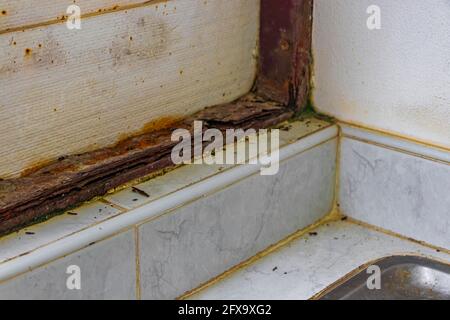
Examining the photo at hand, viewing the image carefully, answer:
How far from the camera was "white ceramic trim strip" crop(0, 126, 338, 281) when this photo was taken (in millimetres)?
895

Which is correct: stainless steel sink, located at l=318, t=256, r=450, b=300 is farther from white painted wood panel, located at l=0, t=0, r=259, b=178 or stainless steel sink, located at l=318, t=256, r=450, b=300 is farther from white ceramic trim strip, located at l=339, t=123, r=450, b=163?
white painted wood panel, located at l=0, t=0, r=259, b=178

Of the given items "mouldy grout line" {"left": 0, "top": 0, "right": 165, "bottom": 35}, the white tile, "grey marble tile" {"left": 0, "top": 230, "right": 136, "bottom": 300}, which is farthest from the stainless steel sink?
"mouldy grout line" {"left": 0, "top": 0, "right": 165, "bottom": 35}

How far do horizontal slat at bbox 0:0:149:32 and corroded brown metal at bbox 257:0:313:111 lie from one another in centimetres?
31

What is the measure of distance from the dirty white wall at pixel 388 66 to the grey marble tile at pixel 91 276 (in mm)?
443

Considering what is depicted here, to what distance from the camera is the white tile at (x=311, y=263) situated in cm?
111

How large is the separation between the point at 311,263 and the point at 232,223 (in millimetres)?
138

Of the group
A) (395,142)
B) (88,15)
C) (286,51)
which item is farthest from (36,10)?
(395,142)

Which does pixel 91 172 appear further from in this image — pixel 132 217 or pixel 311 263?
pixel 311 263

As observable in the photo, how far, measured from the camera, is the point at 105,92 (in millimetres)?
1067

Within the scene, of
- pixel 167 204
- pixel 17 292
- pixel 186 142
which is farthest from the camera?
pixel 186 142

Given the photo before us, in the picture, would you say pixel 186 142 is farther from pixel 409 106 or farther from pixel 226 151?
pixel 409 106
